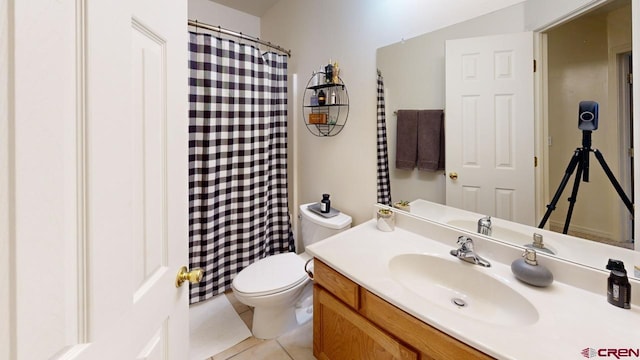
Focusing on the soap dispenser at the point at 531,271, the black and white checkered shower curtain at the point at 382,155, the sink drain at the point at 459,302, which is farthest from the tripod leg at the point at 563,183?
the black and white checkered shower curtain at the point at 382,155

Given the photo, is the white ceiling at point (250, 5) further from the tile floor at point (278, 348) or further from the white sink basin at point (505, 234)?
the tile floor at point (278, 348)

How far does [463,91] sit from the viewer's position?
1210 mm

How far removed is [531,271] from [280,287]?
3.68 ft

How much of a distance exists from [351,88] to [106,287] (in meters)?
1.58

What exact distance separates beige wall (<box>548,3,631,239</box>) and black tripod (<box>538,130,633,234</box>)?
0.04ft

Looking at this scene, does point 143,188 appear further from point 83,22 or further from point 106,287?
point 83,22

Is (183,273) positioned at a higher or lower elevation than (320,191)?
lower

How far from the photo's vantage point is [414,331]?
0.83 metres

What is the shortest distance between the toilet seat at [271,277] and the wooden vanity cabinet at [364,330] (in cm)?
29

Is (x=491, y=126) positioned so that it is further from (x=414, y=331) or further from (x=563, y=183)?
(x=414, y=331)

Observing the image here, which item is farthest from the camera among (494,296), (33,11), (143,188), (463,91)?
(463,91)

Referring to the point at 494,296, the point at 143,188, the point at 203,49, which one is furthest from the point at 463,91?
the point at 203,49

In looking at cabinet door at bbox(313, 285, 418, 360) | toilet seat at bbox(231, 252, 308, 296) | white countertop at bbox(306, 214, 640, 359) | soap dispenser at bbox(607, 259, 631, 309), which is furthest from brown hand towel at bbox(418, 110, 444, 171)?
toilet seat at bbox(231, 252, 308, 296)

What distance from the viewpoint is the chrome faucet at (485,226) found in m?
1.16
